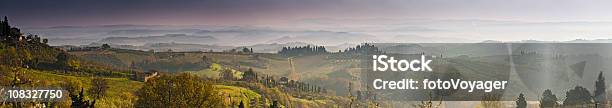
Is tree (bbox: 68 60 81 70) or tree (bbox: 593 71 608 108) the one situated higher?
tree (bbox: 68 60 81 70)

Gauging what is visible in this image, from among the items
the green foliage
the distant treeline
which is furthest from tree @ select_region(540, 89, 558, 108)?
the green foliage

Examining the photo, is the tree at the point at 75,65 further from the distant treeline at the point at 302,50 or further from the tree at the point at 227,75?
the distant treeline at the point at 302,50

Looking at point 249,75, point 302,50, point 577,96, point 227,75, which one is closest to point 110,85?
point 227,75

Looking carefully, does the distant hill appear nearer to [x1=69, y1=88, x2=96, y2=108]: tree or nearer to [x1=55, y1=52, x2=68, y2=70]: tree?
[x1=55, y1=52, x2=68, y2=70]: tree

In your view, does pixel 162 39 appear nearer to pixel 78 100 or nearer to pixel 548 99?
pixel 78 100

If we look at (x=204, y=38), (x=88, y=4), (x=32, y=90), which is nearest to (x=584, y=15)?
(x=204, y=38)

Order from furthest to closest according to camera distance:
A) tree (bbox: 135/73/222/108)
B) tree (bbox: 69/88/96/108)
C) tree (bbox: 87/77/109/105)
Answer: tree (bbox: 87/77/109/105)
tree (bbox: 69/88/96/108)
tree (bbox: 135/73/222/108)

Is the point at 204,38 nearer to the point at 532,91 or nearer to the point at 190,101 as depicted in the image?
the point at 190,101

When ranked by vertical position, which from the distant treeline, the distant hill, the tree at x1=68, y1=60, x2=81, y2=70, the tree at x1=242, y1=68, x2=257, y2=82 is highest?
the distant hill
